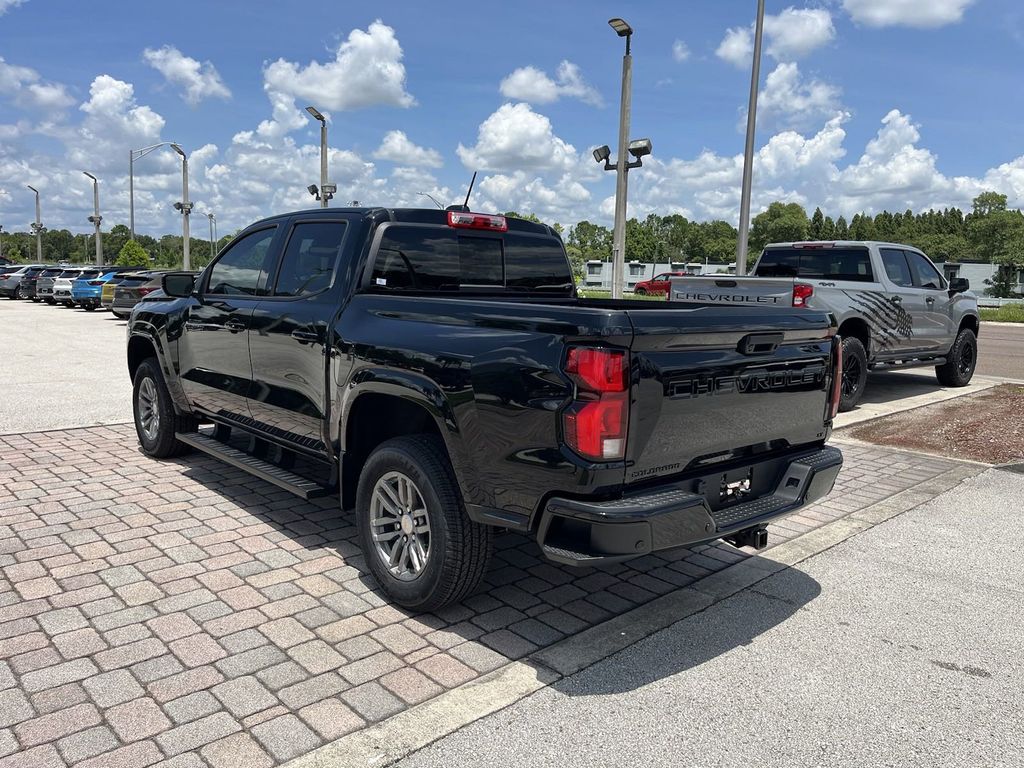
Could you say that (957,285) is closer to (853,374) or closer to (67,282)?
(853,374)

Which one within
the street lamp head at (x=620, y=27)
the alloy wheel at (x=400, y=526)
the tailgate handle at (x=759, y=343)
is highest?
the street lamp head at (x=620, y=27)

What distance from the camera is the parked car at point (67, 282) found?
96.1ft

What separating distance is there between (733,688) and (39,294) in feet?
115

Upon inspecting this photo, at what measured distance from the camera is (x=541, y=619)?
3.84m

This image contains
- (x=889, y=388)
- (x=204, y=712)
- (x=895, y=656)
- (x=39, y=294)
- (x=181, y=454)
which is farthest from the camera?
(x=39, y=294)

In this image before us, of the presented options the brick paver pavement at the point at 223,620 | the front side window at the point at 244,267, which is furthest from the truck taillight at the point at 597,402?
the front side window at the point at 244,267

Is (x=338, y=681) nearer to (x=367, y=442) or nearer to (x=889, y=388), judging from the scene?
(x=367, y=442)

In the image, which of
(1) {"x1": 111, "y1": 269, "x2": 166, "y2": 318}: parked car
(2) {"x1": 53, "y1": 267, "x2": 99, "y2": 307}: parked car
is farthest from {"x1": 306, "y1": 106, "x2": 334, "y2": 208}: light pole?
(2) {"x1": 53, "y1": 267, "x2": 99, "y2": 307}: parked car

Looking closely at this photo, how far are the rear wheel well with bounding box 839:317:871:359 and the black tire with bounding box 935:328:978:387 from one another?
2.58 meters

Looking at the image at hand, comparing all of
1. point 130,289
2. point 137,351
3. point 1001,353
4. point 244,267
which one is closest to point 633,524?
point 244,267

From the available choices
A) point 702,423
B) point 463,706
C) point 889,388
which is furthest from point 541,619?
point 889,388

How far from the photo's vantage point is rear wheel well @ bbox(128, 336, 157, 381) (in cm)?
669

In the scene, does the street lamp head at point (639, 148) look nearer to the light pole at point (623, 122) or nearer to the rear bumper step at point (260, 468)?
the light pole at point (623, 122)

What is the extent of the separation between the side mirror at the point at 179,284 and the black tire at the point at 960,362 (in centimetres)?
1017
